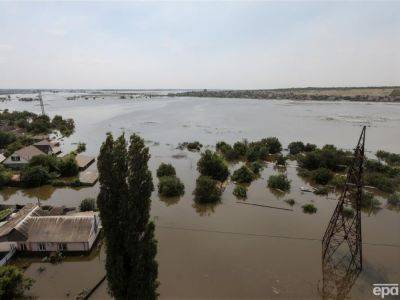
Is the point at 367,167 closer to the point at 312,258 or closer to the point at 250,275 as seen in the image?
the point at 312,258

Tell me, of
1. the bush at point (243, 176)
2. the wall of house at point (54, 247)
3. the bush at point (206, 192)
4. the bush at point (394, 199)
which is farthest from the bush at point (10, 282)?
the bush at point (394, 199)

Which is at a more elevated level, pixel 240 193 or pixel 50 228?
pixel 50 228

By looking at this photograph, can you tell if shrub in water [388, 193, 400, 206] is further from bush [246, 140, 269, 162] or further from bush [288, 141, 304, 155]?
bush [288, 141, 304, 155]

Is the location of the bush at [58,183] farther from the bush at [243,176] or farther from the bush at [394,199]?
the bush at [394,199]

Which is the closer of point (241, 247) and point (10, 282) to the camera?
point (10, 282)

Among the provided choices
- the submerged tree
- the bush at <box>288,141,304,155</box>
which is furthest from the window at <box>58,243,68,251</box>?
the bush at <box>288,141,304,155</box>

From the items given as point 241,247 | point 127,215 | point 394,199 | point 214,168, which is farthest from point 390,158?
point 127,215

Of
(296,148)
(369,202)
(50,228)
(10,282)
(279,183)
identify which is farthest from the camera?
(296,148)

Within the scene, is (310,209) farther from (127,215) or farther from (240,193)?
(127,215)
